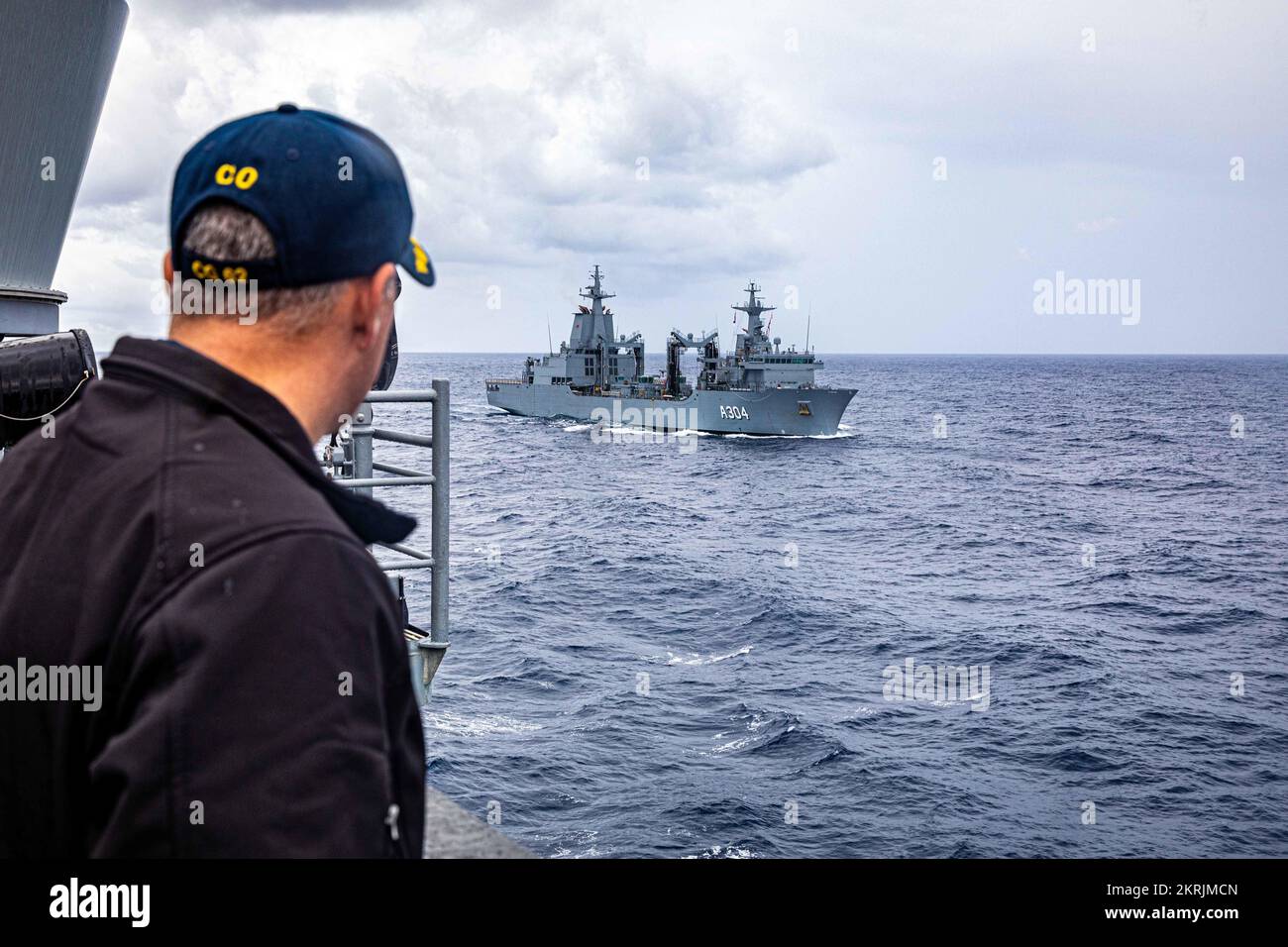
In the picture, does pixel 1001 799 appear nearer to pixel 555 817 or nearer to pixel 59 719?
pixel 555 817

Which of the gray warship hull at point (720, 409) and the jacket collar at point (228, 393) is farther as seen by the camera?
the gray warship hull at point (720, 409)

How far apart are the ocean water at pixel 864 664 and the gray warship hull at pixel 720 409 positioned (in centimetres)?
1156

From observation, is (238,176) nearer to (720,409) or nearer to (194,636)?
(194,636)

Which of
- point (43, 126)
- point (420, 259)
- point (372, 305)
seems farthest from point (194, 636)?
point (43, 126)

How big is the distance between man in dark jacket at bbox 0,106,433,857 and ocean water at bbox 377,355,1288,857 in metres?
14.8

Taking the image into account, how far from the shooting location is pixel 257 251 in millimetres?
1299

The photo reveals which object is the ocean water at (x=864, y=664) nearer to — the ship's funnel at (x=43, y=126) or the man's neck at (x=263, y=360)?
the ship's funnel at (x=43, y=126)

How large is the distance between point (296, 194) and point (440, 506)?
14.5 feet

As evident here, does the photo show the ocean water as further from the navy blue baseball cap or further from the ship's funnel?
the navy blue baseball cap

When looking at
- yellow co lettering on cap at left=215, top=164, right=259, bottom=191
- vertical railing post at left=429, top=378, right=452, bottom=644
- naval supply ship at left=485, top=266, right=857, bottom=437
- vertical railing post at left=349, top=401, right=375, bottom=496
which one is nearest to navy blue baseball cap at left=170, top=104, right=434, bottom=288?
yellow co lettering on cap at left=215, top=164, right=259, bottom=191

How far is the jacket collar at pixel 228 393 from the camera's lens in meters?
1.23

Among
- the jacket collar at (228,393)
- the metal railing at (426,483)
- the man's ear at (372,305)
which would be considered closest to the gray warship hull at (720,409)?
the metal railing at (426,483)

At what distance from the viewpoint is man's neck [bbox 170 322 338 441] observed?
4.30ft
